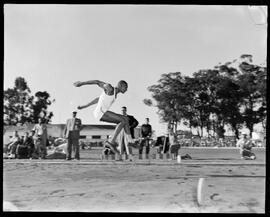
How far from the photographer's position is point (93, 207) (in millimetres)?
6301

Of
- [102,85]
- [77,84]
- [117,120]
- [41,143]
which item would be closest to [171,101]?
[41,143]

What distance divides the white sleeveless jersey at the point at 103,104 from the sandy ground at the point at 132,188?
3.42ft

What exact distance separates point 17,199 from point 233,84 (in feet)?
74.5

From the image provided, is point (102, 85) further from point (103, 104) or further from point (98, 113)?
point (98, 113)

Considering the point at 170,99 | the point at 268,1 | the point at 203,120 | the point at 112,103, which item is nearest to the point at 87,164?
the point at 112,103

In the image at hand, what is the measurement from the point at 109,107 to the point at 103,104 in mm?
177

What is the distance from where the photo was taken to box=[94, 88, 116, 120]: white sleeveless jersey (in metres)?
10.2

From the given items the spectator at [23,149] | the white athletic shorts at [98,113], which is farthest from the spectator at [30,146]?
the white athletic shorts at [98,113]

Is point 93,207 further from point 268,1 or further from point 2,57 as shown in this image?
point 268,1

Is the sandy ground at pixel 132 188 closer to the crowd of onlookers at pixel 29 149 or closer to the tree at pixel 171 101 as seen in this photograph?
the crowd of onlookers at pixel 29 149

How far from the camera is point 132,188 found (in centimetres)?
751

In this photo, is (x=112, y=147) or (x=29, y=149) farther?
(x=29, y=149)

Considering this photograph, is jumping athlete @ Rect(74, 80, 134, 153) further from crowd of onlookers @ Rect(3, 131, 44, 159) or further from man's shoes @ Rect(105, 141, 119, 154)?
crowd of onlookers @ Rect(3, 131, 44, 159)

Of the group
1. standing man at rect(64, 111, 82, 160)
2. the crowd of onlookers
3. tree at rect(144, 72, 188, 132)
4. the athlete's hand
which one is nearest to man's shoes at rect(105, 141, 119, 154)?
standing man at rect(64, 111, 82, 160)
